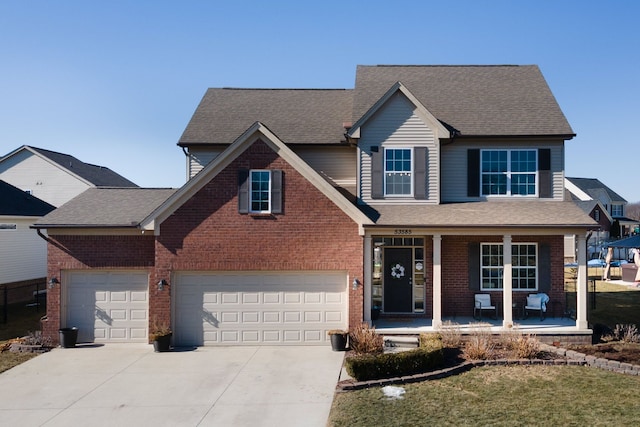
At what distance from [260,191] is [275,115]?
18.0 ft

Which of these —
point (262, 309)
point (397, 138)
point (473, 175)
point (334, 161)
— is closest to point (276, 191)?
point (334, 161)

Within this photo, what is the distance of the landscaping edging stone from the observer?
10.1m

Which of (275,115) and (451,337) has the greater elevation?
(275,115)

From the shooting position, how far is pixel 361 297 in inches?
534

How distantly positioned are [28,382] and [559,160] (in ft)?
57.4

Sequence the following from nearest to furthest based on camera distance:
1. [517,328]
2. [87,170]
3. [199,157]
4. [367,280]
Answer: [517,328], [367,280], [199,157], [87,170]

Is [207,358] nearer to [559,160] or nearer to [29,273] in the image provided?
[559,160]

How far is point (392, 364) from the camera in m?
10.4

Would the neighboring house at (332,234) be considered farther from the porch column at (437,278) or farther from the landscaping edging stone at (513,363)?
the landscaping edging stone at (513,363)

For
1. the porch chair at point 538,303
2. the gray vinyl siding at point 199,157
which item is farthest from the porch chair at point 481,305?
the gray vinyl siding at point 199,157

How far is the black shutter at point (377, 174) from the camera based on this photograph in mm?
15109

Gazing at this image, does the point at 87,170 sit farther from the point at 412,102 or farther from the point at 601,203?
the point at 601,203

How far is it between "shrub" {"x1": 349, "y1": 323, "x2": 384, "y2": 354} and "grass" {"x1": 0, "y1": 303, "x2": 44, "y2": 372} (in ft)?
31.8

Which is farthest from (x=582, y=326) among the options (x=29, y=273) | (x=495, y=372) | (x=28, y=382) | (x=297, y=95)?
(x=29, y=273)
